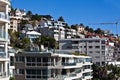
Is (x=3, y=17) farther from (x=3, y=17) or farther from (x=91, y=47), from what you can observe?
(x=91, y=47)

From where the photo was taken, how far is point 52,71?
50.0m

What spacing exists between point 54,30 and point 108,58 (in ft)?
114

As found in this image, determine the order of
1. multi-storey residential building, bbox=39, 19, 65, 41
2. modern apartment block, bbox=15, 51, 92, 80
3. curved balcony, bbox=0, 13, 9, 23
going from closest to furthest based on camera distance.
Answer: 1. curved balcony, bbox=0, 13, 9, 23
2. modern apartment block, bbox=15, 51, 92, 80
3. multi-storey residential building, bbox=39, 19, 65, 41

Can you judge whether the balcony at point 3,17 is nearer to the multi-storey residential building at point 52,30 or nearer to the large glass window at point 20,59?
the large glass window at point 20,59

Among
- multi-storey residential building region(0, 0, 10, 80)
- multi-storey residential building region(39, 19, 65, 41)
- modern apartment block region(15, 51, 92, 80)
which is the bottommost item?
modern apartment block region(15, 51, 92, 80)

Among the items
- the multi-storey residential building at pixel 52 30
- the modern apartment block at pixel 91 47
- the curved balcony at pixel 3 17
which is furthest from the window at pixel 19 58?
the multi-storey residential building at pixel 52 30

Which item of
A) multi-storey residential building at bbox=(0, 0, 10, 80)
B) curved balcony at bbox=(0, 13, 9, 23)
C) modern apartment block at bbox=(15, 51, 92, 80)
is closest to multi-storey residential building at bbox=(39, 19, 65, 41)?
modern apartment block at bbox=(15, 51, 92, 80)

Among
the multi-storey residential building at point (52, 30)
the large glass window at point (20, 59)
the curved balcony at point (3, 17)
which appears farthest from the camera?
the multi-storey residential building at point (52, 30)

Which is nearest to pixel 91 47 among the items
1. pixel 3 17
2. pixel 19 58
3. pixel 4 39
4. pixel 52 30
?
pixel 52 30

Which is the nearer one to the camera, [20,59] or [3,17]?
[3,17]

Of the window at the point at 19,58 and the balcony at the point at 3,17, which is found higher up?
the balcony at the point at 3,17

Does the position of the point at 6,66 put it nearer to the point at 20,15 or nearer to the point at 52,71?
the point at 52,71

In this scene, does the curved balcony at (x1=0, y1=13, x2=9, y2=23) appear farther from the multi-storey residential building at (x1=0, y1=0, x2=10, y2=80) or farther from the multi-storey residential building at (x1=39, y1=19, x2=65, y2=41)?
the multi-storey residential building at (x1=39, y1=19, x2=65, y2=41)

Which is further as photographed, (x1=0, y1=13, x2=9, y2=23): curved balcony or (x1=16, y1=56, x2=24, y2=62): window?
(x1=16, y1=56, x2=24, y2=62): window
